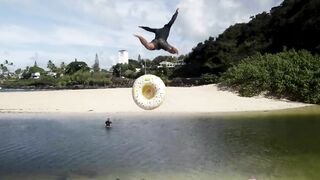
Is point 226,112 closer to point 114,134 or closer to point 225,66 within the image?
point 114,134

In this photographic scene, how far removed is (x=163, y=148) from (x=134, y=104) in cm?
1632

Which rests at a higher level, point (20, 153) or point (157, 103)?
point (157, 103)

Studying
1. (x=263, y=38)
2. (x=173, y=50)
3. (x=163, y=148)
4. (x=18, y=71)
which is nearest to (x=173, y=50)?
(x=173, y=50)

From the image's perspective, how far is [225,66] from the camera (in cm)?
6050

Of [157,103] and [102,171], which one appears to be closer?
[157,103]

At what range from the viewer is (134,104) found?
34.9 m

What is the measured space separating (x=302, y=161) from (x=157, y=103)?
8.54 m

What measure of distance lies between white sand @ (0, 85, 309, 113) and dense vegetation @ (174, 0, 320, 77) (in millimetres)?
11179

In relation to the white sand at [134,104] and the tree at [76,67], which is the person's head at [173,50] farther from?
the tree at [76,67]

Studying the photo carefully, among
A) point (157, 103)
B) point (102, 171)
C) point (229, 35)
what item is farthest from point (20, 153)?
point (229, 35)

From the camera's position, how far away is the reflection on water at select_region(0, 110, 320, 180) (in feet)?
47.3

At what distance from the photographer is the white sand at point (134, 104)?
109 ft

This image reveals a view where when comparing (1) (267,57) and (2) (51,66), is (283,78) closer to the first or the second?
(1) (267,57)

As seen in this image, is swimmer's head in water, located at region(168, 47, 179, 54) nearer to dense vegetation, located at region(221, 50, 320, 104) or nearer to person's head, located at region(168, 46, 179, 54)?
person's head, located at region(168, 46, 179, 54)
